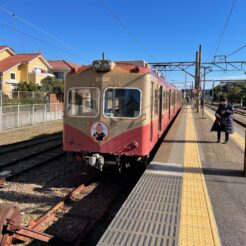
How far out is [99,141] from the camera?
25.4 ft

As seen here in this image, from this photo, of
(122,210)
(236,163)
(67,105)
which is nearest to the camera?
(122,210)

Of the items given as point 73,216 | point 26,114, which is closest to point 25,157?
point 73,216

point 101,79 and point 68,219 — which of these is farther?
point 101,79

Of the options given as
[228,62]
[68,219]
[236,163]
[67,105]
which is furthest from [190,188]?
[228,62]

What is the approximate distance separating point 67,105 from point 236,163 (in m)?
4.66

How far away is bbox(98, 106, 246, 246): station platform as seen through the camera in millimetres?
4094

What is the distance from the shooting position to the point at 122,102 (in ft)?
25.2

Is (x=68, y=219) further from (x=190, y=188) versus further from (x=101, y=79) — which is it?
(x=101, y=79)

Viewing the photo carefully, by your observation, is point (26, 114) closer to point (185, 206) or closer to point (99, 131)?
point (99, 131)

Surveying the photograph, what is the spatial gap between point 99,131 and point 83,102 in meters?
0.81

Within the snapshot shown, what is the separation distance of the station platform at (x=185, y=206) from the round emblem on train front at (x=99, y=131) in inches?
52.0

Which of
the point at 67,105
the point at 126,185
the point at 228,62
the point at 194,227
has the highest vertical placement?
the point at 228,62

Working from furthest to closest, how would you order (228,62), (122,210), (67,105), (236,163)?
(228,62) < (236,163) < (67,105) < (122,210)

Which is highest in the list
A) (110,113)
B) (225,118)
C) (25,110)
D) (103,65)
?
(103,65)
